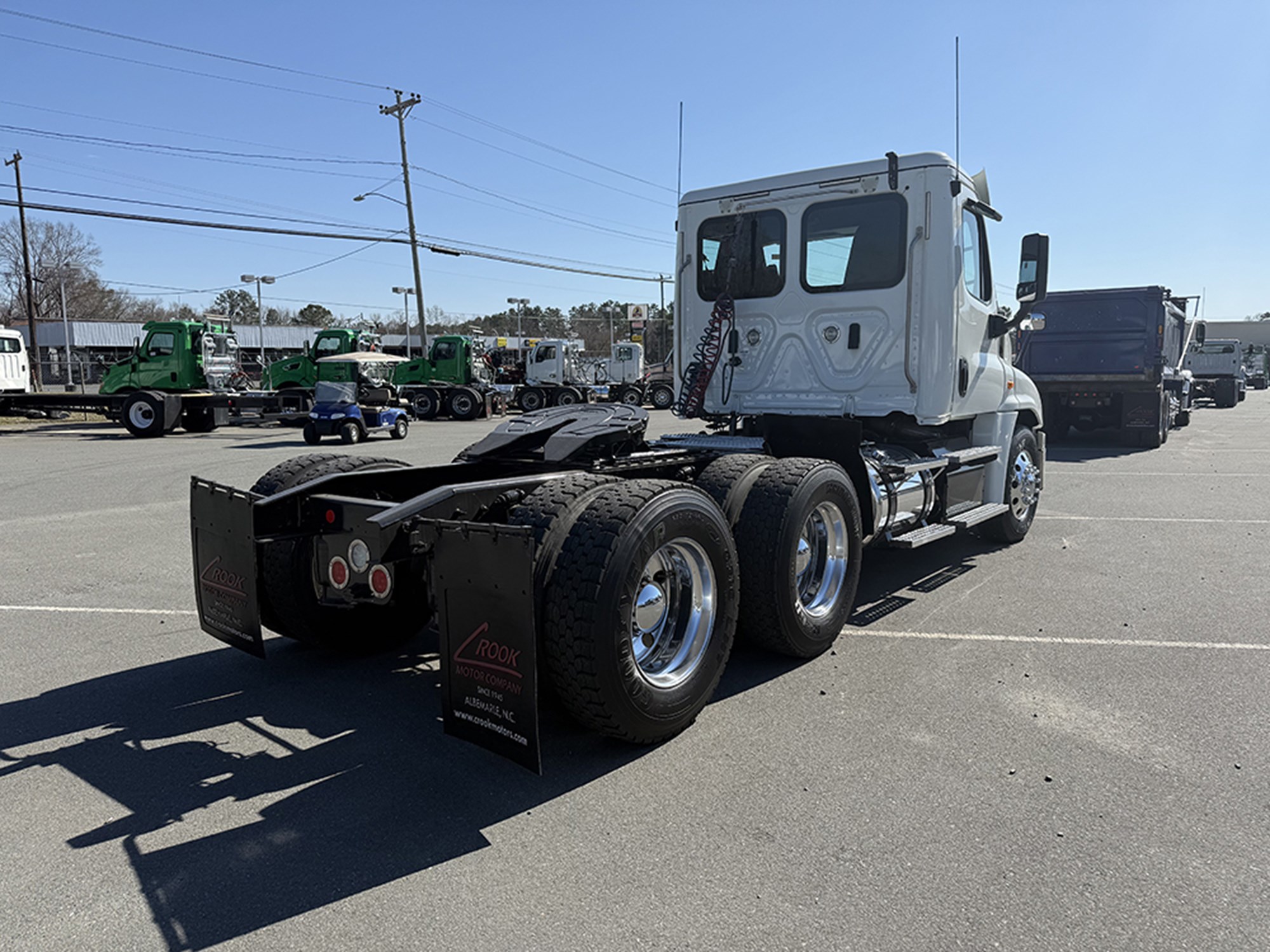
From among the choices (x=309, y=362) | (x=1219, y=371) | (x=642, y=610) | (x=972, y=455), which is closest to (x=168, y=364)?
(x=309, y=362)

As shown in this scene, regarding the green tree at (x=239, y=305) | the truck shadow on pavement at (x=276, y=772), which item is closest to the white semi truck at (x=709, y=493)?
the truck shadow on pavement at (x=276, y=772)

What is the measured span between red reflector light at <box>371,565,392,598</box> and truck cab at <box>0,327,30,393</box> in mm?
28316

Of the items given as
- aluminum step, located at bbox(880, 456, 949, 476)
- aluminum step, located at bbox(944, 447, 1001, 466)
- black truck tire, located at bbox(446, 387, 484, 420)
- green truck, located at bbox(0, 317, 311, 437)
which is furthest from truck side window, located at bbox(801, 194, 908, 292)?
black truck tire, located at bbox(446, 387, 484, 420)

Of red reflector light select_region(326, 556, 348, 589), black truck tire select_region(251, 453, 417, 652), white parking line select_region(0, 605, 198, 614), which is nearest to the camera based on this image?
red reflector light select_region(326, 556, 348, 589)

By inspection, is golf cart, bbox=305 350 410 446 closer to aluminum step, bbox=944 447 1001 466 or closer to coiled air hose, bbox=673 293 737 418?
coiled air hose, bbox=673 293 737 418

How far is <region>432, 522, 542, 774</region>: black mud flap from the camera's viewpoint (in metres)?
3.15

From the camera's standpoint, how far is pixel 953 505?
7.05 metres

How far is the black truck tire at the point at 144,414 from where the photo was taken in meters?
22.3

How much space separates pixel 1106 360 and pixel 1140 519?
9620mm

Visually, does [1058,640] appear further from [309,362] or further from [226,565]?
[309,362]

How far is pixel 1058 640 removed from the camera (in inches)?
209

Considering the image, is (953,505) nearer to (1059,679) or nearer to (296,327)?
(1059,679)

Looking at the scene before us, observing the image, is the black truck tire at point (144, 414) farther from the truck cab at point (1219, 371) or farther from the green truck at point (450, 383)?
the truck cab at point (1219, 371)

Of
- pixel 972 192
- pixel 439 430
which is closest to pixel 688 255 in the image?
pixel 972 192
